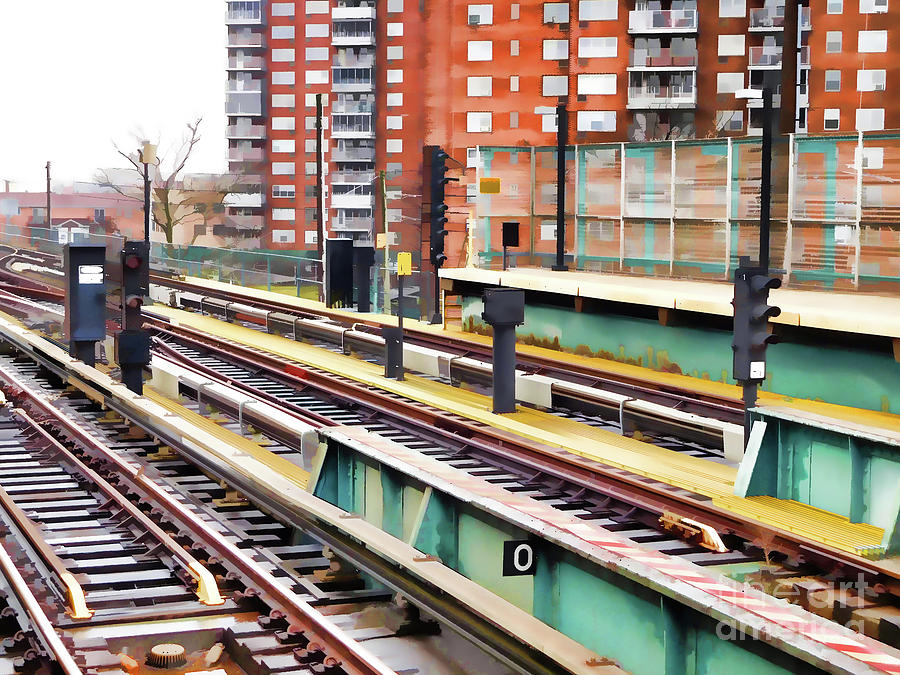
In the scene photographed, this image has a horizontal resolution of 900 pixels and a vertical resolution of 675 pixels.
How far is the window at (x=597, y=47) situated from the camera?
75.9 m

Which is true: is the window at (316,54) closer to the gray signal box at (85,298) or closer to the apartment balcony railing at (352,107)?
the apartment balcony railing at (352,107)

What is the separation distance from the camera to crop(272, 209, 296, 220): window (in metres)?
109

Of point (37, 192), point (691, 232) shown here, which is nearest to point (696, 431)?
point (691, 232)

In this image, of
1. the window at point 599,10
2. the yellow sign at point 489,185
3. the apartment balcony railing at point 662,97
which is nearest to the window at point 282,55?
the window at point 599,10

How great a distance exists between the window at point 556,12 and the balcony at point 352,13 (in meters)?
24.1

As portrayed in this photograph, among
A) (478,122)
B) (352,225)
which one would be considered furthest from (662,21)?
(352,225)

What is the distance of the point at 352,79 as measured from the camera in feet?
330

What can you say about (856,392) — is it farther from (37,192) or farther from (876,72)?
(37,192)

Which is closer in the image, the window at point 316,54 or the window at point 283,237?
the window at point 283,237

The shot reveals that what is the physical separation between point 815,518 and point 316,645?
198 inches

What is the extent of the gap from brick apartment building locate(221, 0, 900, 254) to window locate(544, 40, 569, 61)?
0.06 m

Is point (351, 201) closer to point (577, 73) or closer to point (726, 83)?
point (577, 73)

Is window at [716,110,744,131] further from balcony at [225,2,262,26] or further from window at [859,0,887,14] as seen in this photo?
balcony at [225,2,262,26]

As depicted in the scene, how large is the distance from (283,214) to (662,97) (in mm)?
42889
